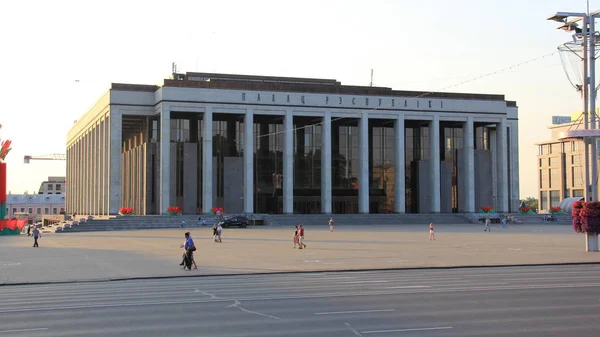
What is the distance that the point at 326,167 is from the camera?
86000 millimetres

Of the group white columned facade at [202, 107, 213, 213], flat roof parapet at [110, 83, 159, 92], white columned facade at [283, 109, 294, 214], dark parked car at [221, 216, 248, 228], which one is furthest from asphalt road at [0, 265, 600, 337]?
flat roof parapet at [110, 83, 159, 92]

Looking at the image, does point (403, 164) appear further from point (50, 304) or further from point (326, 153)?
point (50, 304)

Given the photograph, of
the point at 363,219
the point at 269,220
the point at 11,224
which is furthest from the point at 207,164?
the point at 11,224

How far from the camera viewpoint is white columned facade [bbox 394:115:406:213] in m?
88.9

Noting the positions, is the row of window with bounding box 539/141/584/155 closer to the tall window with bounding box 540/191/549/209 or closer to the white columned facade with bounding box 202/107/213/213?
the tall window with bounding box 540/191/549/209

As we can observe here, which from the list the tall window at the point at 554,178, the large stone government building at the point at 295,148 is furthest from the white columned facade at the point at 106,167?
the tall window at the point at 554,178

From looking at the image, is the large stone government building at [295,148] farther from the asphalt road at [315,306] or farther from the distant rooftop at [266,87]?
the asphalt road at [315,306]

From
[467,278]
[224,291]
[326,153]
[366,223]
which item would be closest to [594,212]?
[467,278]

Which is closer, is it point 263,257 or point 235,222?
point 263,257

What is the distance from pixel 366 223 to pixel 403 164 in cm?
1316

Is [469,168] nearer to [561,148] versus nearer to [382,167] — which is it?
[382,167]

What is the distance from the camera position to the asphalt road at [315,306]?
527 inches

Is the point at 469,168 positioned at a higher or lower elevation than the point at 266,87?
lower

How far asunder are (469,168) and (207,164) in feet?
116
